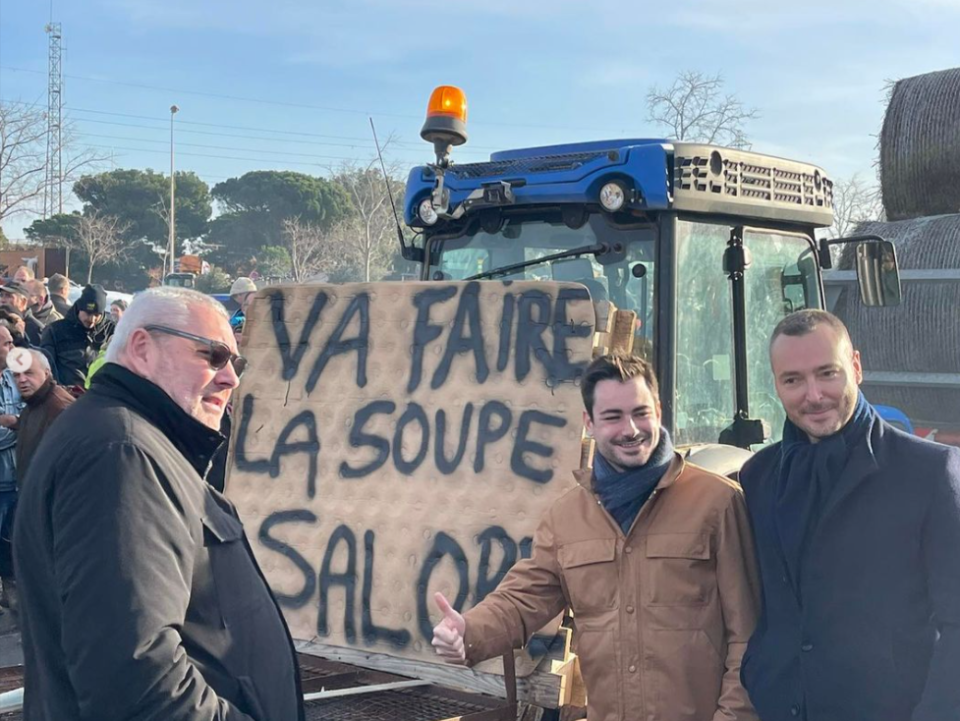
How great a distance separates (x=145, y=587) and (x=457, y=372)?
1861mm

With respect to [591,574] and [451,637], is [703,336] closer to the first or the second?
[591,574]

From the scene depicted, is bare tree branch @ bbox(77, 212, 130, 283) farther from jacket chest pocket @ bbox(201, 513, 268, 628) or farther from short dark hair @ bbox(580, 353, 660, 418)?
jacket chest pocket @ bbox(201, 513, 268, 628)

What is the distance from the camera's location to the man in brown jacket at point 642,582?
2.46m

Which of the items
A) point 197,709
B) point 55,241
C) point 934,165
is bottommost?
point 197,709

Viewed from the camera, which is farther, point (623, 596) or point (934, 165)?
point (934, 165)

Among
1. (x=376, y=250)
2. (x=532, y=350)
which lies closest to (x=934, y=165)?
(x=532, y=350)

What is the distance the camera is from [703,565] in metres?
2.50

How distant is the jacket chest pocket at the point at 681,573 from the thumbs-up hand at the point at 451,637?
49cm

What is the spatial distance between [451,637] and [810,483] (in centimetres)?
98

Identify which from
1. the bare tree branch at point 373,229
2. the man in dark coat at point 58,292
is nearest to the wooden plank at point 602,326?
the man in dark coat at point 58,292

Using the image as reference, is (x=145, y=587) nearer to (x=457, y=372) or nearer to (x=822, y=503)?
(x=822, y=503)

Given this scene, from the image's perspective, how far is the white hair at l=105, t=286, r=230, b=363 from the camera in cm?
197

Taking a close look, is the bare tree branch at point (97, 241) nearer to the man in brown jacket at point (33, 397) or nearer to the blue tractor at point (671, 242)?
the man in brown jacket at point (33, 397)

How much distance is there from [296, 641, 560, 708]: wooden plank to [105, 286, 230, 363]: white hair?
1.56m
